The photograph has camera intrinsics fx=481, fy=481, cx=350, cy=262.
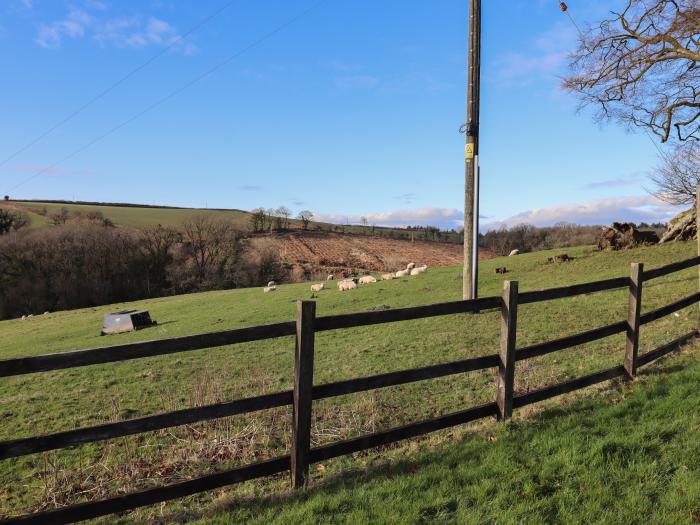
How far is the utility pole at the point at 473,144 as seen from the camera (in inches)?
521

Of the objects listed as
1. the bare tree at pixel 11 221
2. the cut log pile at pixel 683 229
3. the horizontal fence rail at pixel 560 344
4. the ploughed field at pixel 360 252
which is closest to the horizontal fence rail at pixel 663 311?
the horizontal fence rail at pixel 560 344

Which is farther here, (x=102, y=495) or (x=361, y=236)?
(x=361, y=236)

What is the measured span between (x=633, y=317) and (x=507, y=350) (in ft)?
8.15

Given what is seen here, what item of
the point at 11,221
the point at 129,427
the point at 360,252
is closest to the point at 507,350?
the point at 129,427

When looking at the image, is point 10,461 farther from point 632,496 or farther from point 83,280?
point 83,280

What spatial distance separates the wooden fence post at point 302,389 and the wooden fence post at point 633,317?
183 inches

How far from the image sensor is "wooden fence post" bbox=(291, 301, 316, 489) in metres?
3.99

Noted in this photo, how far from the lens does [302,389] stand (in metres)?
4.04

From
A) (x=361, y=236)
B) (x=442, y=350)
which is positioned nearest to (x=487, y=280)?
(x=442, y=350)

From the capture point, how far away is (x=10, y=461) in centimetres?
635

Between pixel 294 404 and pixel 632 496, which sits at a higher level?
pixel 294 404

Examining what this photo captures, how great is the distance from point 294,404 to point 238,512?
2.96ft

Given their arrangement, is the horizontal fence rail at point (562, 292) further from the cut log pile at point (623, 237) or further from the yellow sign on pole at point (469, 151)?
the cut log pile at point (623, 237)

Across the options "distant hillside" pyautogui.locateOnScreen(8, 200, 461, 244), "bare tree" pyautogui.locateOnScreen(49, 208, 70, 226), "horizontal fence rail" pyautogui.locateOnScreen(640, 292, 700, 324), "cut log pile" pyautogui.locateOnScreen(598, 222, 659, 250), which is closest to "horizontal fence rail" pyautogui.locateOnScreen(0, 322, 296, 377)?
"horizontal fence rail" pyautogui.locateOnScreen(640, 292, 700, 324)
